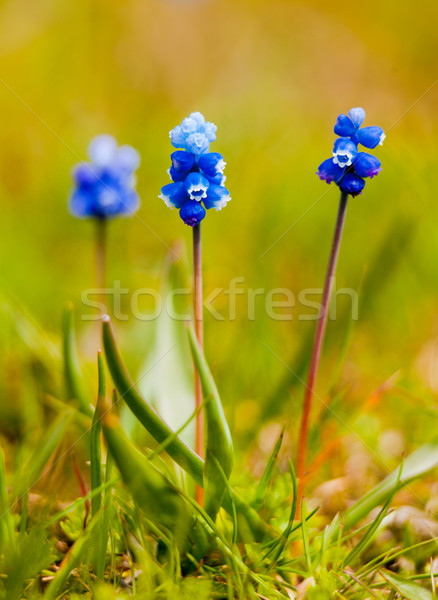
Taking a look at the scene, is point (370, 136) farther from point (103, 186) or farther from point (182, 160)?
point (103, 186)

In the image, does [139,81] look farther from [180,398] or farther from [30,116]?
[180,398]

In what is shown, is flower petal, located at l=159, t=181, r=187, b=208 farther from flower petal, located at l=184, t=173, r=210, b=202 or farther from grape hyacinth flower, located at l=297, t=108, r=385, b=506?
grape hyacinth flower, located at l=297, t=108, r=385, b=506

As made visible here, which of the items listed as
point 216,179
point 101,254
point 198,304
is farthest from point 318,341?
point 101,254

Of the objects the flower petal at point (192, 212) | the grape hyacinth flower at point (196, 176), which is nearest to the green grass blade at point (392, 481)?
the grape hyacinth flower at point (196, 176)

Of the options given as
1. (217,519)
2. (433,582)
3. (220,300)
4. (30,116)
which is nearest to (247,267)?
(220,300)

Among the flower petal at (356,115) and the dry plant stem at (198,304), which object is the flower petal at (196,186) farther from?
the flower petal at (356,115)

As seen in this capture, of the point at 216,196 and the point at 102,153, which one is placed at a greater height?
the point at 102,153
